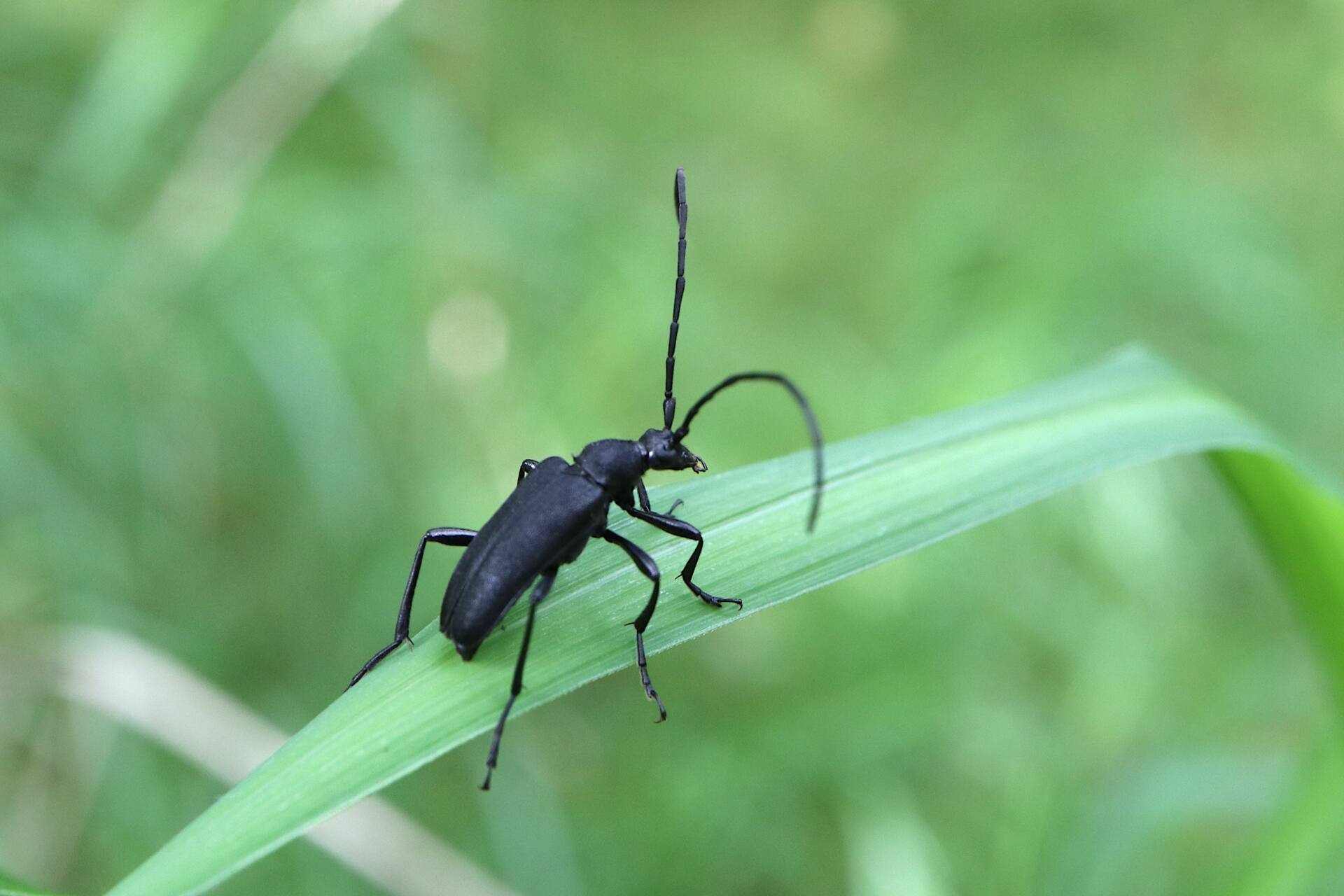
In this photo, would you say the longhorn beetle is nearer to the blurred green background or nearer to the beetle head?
the beetle head

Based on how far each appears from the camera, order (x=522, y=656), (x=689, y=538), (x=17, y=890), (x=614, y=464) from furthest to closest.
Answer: (x=614, y=464) < (x=689, y=538) < (x=522, y=656) < (x=17, y=890)

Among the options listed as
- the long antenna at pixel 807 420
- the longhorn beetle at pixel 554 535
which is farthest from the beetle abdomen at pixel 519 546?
the long antenna at pixel 807 420

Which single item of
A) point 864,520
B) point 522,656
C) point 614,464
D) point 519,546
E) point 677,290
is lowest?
point 522,656

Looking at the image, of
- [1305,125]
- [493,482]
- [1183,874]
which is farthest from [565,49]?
[1183,874]

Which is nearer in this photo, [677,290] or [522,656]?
[522,656]

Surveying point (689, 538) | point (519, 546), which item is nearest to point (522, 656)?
point (519, 546)

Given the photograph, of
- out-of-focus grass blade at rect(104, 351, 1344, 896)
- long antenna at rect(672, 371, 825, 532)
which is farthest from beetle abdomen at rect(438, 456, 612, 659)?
long antenna at rect(672, 371, 825, 532)

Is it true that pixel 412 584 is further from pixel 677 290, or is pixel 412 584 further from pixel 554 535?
pixel 677 290

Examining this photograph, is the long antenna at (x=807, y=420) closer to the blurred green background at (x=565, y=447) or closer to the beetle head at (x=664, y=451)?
the beetle head at (x=664, y=451)

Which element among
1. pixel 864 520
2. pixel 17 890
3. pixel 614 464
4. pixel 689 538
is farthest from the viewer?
pixel 614 464
